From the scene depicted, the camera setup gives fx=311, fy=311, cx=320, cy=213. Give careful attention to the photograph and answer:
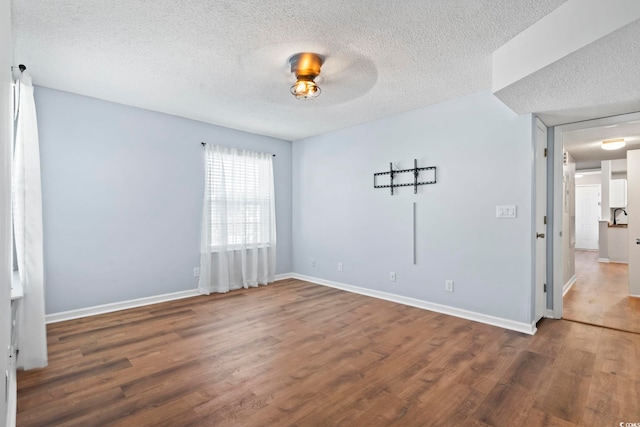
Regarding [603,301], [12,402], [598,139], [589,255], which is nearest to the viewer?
[12,402]

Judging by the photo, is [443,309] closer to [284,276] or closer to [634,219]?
[284,276]

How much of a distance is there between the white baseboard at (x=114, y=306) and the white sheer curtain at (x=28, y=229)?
122cm

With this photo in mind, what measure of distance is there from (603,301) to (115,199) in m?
Answer: 6.54

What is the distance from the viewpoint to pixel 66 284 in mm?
3523

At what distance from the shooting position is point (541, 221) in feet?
11.4

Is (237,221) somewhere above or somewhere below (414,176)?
below

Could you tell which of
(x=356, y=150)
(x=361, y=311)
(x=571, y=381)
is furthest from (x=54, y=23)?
(x=571, y=381)

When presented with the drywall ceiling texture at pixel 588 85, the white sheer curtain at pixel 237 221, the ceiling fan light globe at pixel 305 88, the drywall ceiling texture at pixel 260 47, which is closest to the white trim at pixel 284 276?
the white sheer curtain at pixel 237 221

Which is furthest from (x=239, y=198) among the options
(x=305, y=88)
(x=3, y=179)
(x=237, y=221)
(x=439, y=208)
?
(x=3, y=179)

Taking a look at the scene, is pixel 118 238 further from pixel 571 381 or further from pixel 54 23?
pixel 571 381

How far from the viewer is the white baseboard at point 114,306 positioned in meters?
3.47

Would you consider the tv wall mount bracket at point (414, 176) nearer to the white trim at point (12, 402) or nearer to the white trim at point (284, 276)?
the white trim at point (284, 276)

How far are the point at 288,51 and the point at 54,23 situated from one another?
5.61 feet

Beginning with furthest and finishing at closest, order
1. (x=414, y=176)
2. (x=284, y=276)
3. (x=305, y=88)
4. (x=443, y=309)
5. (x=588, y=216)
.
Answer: (x=588, y=216)
(x=284, y=276)
(x=414, y=176)
(x=443, y=309)
(x=305, y=88)
